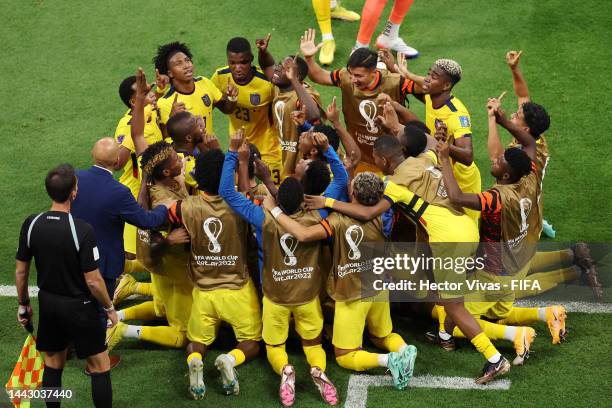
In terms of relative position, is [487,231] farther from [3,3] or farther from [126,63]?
[3,3]

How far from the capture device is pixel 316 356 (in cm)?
771

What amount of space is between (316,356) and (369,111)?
2889mm

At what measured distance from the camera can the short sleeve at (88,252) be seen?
659cm

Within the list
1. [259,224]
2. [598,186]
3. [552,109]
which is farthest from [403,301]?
[552,109]

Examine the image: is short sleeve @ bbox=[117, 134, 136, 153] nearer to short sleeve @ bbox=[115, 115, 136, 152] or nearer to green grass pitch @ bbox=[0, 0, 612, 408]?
short sleeve @ bbox=[115, 115, 136, 152]

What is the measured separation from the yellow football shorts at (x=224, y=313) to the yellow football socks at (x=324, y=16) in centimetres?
575

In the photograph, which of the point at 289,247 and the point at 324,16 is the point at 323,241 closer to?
the point at 289,247

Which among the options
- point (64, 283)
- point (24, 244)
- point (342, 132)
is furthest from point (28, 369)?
point (342, 132)

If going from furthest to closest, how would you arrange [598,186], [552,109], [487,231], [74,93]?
1. [74,93]
2. [552,109]
3. [598,186]
4. [487,231]

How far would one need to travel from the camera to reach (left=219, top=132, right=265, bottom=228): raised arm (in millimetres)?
7512

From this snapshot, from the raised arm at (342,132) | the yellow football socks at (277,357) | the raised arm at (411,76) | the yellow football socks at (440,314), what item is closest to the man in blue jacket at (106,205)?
the yellow football socks at (277,357)

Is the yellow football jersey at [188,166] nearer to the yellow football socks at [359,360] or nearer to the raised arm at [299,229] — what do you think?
the raised arm at [299,229]

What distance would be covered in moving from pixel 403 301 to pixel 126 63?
6.62 meters

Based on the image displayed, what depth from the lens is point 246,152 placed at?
762 centimetres
